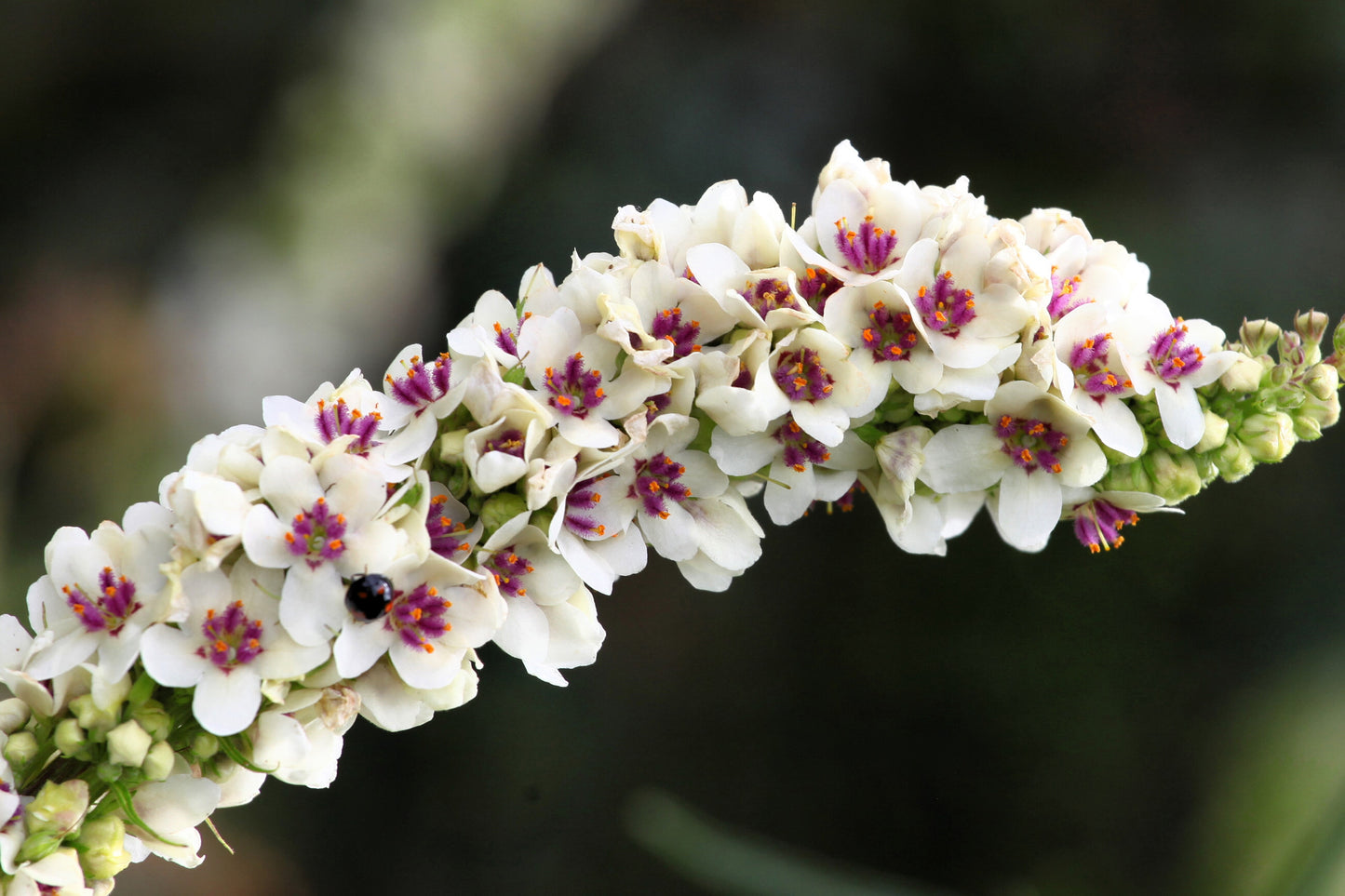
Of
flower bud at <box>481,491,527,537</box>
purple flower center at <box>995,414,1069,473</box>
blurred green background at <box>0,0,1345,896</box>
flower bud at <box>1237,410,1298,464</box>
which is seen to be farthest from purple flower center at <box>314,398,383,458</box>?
blurred green background at <box>0,0,1345,896</box>

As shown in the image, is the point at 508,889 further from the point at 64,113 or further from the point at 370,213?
the point at 64,113

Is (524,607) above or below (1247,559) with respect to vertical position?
below

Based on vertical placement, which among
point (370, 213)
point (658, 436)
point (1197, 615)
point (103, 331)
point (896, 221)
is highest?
point (370, 213)

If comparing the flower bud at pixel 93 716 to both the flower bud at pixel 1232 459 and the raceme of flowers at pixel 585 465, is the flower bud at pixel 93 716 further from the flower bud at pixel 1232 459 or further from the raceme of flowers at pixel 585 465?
the flower bud at pixel 1232 459

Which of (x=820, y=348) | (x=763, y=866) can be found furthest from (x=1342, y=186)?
(x=820, y=348)

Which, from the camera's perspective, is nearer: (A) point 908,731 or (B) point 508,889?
(A) point 908,731

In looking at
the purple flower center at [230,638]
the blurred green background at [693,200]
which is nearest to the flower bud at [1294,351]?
the purple flower center at [230,638]
